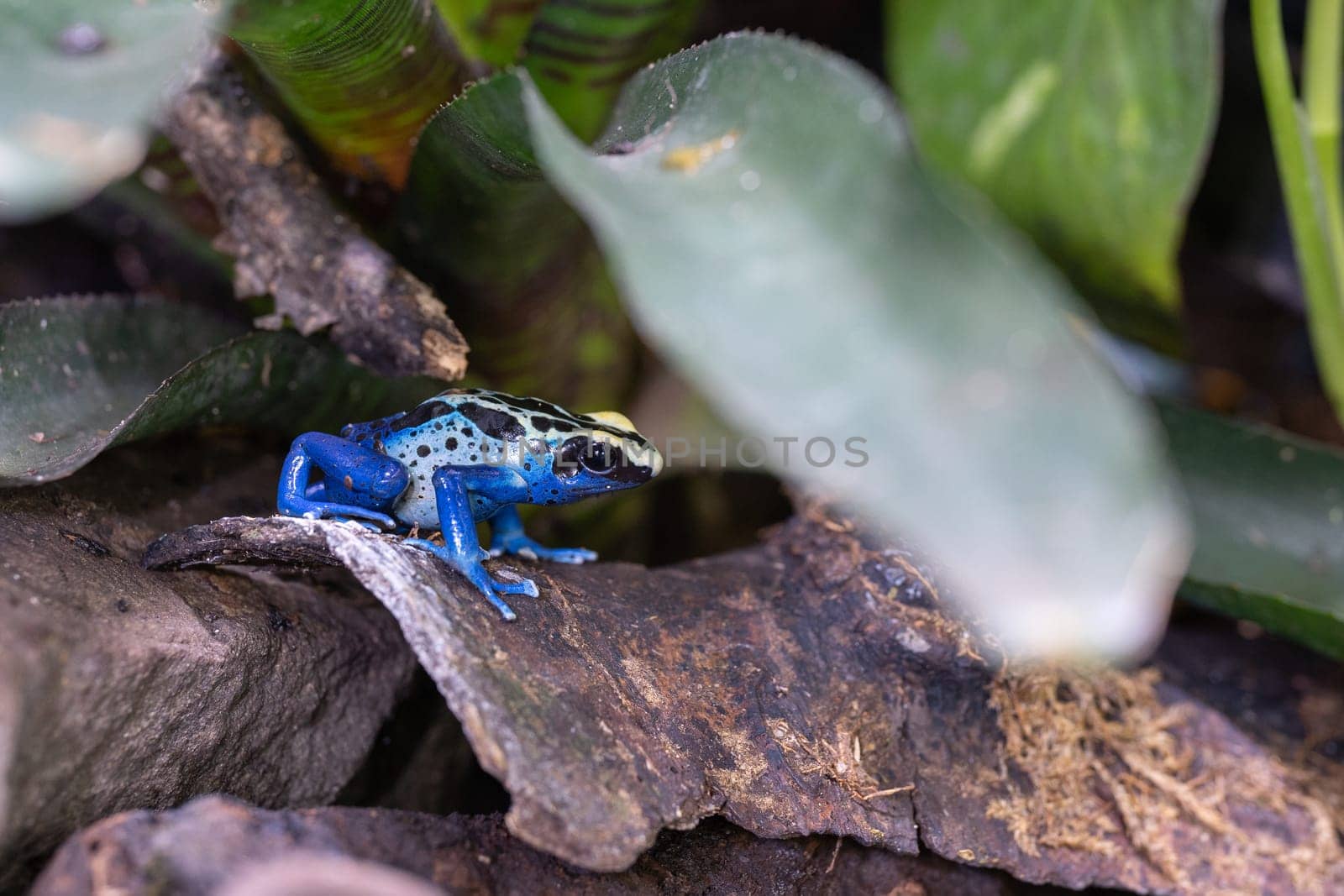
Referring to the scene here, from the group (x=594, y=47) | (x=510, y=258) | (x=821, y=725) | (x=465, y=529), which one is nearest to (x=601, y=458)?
(x=465, y=529)

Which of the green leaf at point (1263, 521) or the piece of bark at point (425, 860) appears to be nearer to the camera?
the piece of bark at point (425, 860)

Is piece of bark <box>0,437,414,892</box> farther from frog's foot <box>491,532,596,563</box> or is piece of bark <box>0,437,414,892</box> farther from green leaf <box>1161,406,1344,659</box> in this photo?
green leaf <box>1161,406,1344,659</box>

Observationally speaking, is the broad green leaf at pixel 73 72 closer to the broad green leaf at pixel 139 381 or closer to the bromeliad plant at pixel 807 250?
the bromeliad plant at pixel 807 250

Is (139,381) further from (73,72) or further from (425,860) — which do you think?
(425,860)

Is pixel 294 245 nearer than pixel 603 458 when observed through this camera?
Yes

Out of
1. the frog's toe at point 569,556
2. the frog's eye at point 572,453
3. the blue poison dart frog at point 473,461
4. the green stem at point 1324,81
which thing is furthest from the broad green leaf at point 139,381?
the green stem at point 1324,81

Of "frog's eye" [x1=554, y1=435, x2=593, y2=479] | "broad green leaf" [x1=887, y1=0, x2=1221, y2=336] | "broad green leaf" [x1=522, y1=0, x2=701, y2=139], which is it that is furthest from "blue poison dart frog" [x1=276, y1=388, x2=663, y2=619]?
"broad green leaf" [x1=887, y1=0, x2=1221, y2=336]
